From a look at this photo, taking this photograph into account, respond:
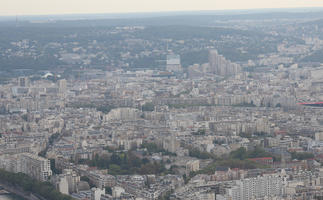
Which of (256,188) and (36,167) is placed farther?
(36,167)

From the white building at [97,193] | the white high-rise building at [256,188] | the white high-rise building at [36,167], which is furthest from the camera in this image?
the white high-rise building at [36,167]

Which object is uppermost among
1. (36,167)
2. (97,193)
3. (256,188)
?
(256,188)

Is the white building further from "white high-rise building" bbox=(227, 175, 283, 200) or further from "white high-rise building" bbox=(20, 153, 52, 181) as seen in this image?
"white high-rise building" bbox=(227, 175, 283, 200)

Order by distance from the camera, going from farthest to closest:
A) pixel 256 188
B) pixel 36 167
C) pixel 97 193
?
pixel 36 167 < pixel 97 193 < pixel 256 188

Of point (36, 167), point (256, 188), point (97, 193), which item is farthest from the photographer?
point (36, 167)

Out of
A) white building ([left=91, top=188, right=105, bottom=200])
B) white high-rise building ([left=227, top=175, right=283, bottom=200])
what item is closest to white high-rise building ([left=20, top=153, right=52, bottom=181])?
white building ([left=91, top=188, right=105, bottom=200])

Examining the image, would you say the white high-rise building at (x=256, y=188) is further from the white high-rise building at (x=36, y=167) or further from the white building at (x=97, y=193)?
the white high-rise building at (x=36, y=167)

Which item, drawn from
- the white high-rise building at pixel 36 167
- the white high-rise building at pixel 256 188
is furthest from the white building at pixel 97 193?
the white high-rise building at pixel 256 188

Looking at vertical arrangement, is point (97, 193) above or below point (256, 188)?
below

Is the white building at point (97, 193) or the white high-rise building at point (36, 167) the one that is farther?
the white high-rise building at point (36, 167)

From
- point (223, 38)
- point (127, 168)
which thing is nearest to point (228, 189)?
point (127, 168)

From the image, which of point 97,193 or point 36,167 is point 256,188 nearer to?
point 97,193

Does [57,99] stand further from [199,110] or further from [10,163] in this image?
[10,163]

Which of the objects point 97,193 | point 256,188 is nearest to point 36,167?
point 97,193
